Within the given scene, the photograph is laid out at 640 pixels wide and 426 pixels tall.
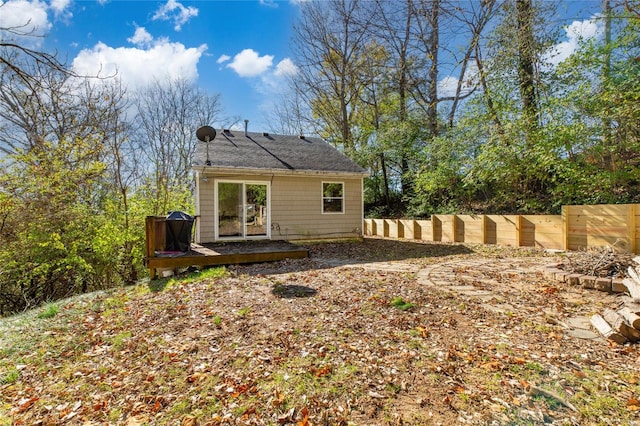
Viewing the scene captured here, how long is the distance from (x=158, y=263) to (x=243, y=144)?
5837 millimetres

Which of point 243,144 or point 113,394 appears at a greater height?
point 243,144

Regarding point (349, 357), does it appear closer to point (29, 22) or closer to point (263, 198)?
point (29, 22)

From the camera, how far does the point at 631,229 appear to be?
6090 millimetres

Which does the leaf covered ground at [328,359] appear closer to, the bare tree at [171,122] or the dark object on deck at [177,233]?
the dark object on deck at [177,233]

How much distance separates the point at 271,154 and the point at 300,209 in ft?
7.31

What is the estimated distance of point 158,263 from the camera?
6266 millimetres

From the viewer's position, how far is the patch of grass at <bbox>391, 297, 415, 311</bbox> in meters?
3.80

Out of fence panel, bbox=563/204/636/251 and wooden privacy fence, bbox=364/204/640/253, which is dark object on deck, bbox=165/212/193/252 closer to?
wooden privacy fence, bbox=364/204/640/253

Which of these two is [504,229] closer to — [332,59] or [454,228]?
[454,228]

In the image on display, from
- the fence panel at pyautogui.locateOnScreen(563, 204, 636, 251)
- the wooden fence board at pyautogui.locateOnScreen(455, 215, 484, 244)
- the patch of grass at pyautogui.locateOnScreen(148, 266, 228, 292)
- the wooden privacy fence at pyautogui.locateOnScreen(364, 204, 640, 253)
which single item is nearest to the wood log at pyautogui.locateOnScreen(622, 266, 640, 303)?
the wooden privacy fence at pyautogui.locateOnScreen(364, 204, 640, 253)

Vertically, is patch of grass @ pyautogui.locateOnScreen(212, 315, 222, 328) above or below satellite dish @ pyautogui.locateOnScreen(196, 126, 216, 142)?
below

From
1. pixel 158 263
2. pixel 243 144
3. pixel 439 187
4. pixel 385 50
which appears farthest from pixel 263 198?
pixel 385 50

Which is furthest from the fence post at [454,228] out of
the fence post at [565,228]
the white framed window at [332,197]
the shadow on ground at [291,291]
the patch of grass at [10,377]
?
the patch of grass at [10,377]

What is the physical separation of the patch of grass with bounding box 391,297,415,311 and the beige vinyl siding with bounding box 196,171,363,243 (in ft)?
20.6
